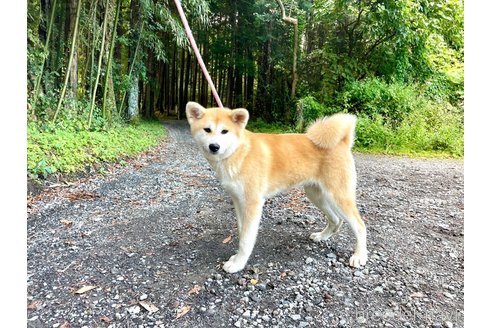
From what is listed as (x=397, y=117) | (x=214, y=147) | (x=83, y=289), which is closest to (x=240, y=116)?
(x=214, y=147)

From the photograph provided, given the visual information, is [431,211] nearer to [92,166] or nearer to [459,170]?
[459,170]

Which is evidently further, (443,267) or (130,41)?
(130,41)

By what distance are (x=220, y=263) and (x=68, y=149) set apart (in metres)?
4.28

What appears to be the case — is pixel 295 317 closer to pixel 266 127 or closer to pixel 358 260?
pixel 358 260

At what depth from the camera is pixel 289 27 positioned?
47.4 feet

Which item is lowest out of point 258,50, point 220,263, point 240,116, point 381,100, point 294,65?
point 220,263

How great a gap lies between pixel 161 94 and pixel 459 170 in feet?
58.7

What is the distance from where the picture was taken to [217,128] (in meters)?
2.99

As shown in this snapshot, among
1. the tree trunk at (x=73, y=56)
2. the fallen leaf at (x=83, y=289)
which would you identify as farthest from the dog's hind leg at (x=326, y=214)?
the tree trunk at (x=73, y=56)

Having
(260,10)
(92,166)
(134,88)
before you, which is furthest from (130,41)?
(92,166)

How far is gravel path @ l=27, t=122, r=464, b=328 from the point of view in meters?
2.48

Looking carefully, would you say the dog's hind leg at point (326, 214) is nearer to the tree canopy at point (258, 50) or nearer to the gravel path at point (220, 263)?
the gravel path at point (220, 263)

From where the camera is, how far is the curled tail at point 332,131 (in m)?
3.31

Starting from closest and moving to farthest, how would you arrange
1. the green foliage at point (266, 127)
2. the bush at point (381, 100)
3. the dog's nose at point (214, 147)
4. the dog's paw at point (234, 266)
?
the dog's nose at point (214, 147), the dog's paw at point (234, 266), the bush at point (381, 100), the green foliage at point (266, 127)
